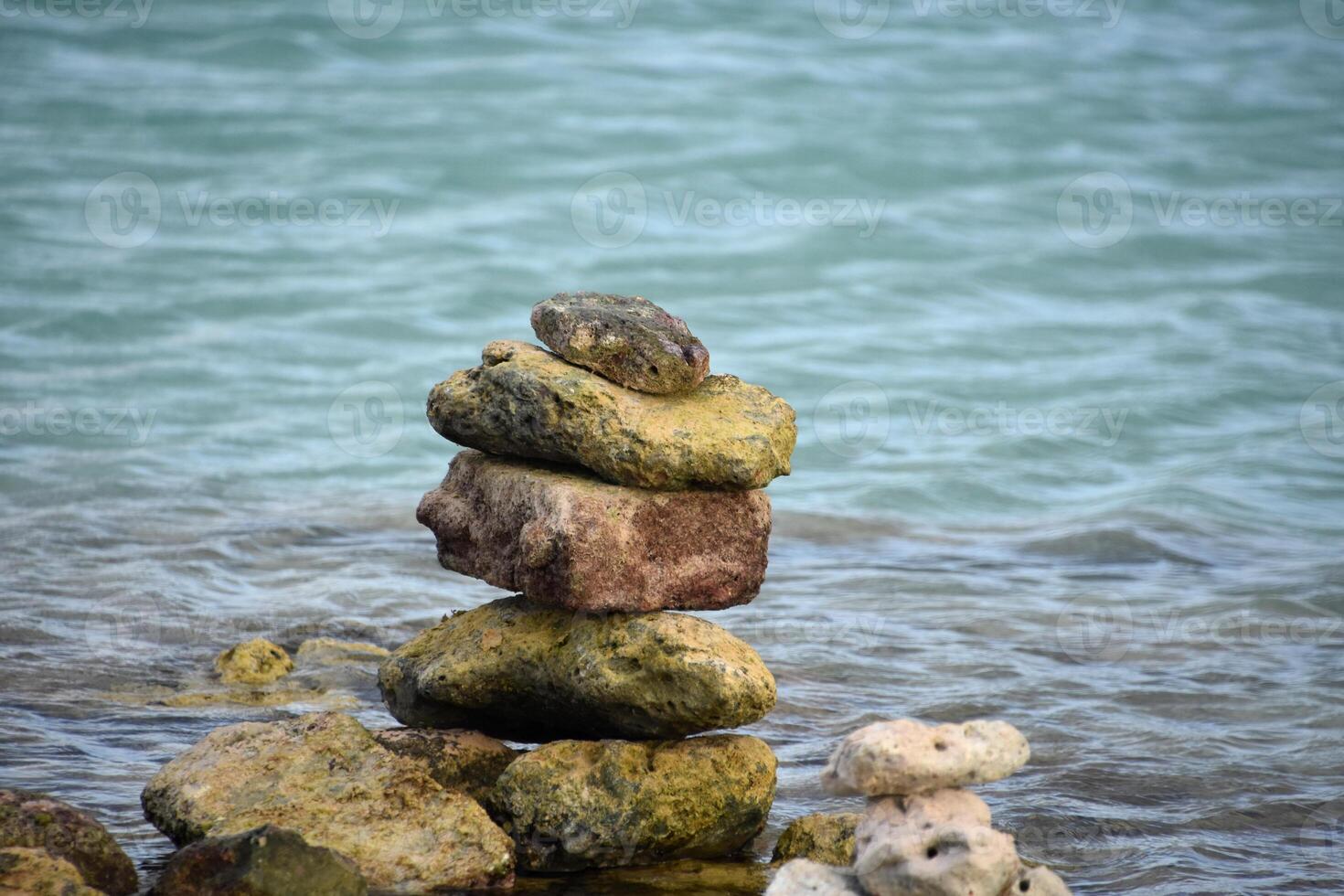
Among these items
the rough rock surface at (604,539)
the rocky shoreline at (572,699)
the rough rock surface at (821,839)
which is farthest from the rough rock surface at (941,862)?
the rough rock surface at (604,539)

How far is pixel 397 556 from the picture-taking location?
11.8m

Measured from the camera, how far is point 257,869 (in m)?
4.60

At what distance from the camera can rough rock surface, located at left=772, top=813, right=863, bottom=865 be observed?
554cm

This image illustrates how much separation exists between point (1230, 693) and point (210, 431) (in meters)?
12.5

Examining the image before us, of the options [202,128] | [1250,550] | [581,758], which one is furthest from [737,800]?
[202,128]

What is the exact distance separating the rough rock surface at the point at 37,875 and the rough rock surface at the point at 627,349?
8.29ft

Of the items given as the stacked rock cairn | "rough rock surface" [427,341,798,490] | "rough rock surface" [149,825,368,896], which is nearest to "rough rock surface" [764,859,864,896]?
the stacked rock cairn

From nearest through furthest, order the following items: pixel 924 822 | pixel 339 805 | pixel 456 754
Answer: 1. pixel 924 822
2. pixel 339 805
3. pixel 456 754

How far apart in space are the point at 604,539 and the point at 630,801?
3.22 ft

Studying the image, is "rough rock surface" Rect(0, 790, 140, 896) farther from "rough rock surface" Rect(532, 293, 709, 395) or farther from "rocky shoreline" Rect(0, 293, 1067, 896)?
"rough rock surface" Rect(532, 293, 709, 395)

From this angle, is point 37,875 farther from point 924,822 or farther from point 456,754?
point 924,822

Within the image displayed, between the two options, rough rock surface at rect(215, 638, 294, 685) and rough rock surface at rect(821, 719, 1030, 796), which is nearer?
rough rock surface at rect(821, 719, 1030, 796)

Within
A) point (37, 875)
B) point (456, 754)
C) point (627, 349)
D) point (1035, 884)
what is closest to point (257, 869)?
point (37, 875)

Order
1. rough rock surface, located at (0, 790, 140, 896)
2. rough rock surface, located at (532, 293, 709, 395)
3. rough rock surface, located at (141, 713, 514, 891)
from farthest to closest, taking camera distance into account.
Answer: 1. rough rock surface, located at (532, 293, 709, 395)
2. rough rock surface, located at (141, 713, 514, 891)
3. rough rock surface, located at (0, 790, 140, 896)
